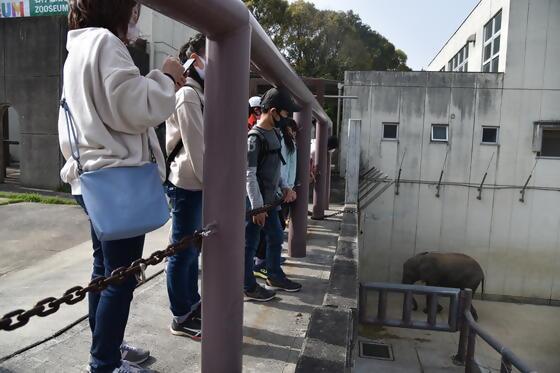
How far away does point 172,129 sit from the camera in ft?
8.26

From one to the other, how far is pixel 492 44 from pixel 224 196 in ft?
48.4

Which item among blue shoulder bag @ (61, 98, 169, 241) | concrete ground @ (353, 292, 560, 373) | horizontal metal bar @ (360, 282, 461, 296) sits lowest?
concrete ground @ (353, 292, 560, 373)

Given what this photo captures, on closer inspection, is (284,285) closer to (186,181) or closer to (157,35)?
(186,181)

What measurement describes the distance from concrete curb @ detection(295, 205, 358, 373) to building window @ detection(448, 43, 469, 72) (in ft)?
51.7

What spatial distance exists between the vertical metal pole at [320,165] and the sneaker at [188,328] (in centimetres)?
371

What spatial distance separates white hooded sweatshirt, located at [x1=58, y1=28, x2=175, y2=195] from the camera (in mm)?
1530

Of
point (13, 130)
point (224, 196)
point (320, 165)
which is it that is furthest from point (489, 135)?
point (13, 130)

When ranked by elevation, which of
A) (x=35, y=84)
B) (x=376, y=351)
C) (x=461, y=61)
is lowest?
(x=376, y=351)

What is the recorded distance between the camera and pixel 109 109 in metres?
1.57

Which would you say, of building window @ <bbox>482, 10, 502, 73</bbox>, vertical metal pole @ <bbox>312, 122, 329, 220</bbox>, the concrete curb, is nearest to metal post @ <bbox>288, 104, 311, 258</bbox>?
the concrete curb

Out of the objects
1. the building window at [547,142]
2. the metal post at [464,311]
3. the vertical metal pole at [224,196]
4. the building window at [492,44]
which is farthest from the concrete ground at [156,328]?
the building window at [492,44]

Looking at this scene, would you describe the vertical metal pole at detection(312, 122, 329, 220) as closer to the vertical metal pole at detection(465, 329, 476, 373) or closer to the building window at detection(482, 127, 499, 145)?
the vertical metal pole at detection(465, 329, 476, 373)

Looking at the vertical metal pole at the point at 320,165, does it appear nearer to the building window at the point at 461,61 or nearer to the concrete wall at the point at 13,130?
the concrete wall at the point at 13,130

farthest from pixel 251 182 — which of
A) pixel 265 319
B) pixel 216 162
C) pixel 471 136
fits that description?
pixel 471 136
